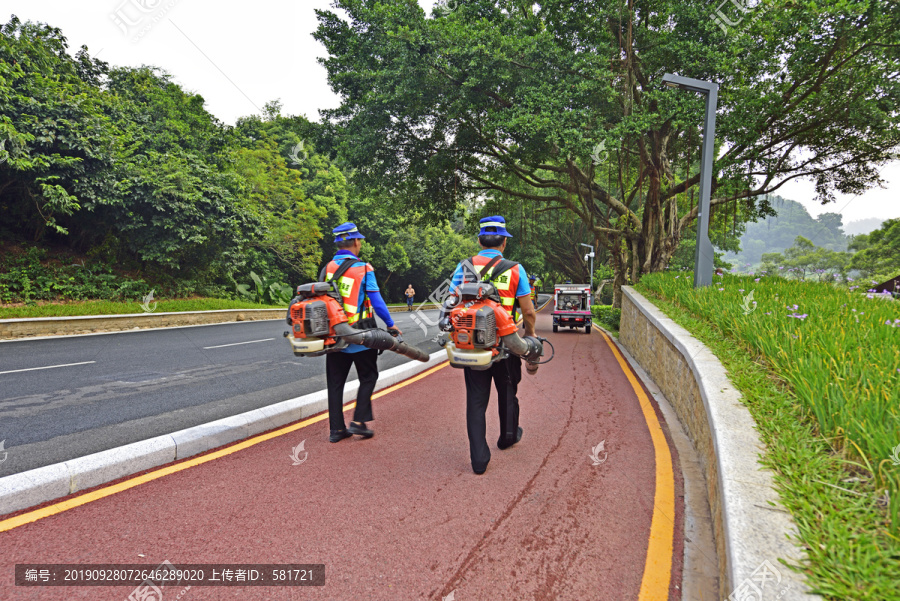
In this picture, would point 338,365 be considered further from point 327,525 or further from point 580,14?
point 580,14

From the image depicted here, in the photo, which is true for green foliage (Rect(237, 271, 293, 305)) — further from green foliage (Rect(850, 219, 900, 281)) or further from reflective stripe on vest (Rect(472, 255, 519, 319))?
green foliage (Rect(850, 219, 900, 281))

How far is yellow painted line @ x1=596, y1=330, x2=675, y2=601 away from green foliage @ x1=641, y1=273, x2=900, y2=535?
109 centimetres

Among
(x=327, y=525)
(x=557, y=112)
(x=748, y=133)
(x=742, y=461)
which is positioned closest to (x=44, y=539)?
(x=327, y=525)

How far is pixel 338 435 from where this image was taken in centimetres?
434

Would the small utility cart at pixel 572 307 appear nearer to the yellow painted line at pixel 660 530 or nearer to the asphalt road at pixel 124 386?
the asphalt road at pixel 124 386

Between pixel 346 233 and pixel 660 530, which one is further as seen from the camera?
pixel 346 233

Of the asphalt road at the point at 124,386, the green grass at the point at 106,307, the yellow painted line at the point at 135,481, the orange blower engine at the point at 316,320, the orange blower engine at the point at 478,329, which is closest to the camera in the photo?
the yellow painted line at the point at 135,481

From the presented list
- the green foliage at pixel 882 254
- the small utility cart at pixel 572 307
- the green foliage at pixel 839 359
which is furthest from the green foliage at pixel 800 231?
the green foliage at pixel 839 359

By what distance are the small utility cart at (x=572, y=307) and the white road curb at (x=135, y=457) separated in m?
13.4

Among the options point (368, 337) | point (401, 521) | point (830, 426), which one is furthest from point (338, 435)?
point (830, 426)

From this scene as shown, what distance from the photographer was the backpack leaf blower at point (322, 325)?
3.94m

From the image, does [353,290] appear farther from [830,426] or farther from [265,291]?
[265,291]

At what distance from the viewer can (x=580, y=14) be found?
14.6 meters

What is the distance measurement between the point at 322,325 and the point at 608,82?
545 inches
